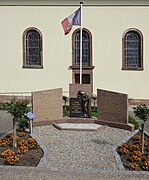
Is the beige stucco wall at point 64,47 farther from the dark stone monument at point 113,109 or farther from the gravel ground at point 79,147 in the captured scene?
the gravel ground at point 79,147

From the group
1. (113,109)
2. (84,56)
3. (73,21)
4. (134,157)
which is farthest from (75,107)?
(84,56)

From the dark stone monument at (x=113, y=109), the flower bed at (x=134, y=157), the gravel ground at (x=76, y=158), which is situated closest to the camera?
the gravel ground at (x=76, y=158)

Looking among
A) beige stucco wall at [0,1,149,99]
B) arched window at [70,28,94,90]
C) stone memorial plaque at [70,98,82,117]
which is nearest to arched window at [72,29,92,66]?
arched window at [70,28,94,90]

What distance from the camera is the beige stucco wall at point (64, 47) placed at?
17266 mm

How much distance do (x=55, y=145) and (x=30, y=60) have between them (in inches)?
428

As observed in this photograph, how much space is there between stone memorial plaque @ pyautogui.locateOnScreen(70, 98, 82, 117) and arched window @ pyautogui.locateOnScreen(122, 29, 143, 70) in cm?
696

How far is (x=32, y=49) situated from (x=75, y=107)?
7836mm

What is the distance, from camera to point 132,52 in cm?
1766

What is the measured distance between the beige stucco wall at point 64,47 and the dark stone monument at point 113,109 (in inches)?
255

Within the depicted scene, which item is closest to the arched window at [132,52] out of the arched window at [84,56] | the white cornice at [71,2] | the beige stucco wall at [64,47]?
the beige stucco wall at [64,47]

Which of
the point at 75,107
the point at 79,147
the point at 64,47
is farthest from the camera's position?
the point at 64,47

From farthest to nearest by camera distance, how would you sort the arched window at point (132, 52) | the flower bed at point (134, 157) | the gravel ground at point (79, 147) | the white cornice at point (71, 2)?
the arched window at point (132, 52), the white cornice at point (71, 2), the gravel ground at point (79, 147), the flower bed at point (134, 157)

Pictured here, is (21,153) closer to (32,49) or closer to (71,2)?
(32,49)

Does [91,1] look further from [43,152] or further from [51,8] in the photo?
[43,152]
